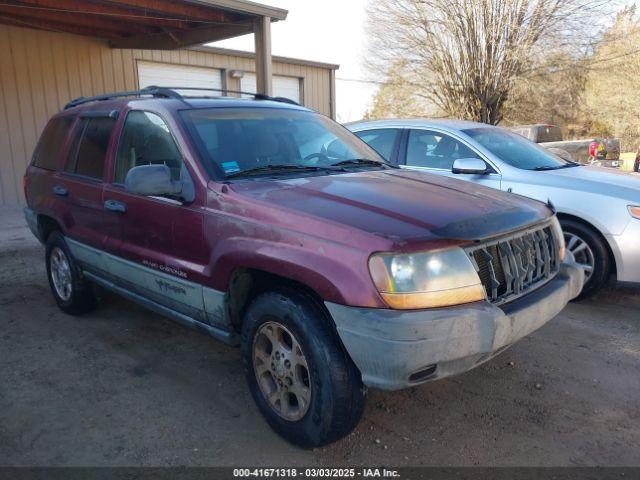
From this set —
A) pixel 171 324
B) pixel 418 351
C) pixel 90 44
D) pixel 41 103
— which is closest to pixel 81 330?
pixel 171 324

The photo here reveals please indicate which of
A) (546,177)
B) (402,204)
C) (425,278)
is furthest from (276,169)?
(546,177)

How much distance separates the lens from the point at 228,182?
3221 millimetres

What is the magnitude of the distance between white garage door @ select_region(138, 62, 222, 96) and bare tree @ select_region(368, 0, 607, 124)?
441 inches

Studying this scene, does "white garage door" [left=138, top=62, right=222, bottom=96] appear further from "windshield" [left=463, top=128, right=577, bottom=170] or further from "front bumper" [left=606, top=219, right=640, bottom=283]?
"front bumper" [left=606, top=219, right=640, bottom=283]

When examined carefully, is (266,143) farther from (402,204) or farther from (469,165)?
(469,165)

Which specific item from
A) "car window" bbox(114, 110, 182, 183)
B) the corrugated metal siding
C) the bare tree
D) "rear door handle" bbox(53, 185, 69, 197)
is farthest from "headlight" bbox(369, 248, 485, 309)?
the bare tree

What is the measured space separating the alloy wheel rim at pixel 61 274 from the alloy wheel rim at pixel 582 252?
453 cm

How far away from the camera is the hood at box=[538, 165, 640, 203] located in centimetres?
489

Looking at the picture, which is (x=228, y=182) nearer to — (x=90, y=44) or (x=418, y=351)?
(x=418, y=351)

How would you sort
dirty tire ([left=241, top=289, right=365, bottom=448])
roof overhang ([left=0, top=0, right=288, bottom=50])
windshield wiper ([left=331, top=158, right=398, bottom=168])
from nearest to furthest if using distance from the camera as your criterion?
dirty tire ([left=241, top=289, right=365, bottom=448]) < windshield wiper ([left=331, top=158, right=398, bottom=168]) < roof overhang ([left=0, top=0, right=288, bottom=50])

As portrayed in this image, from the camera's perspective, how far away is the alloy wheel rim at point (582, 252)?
16.3ft

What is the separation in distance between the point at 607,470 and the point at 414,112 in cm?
2324

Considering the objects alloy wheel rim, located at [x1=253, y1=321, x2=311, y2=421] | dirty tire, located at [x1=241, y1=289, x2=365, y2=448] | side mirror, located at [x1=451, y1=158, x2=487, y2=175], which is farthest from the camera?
side mirror, located at [x1=451, y1=158, x2=487, y2=175]

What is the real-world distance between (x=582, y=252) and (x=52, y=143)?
16.3 feet
